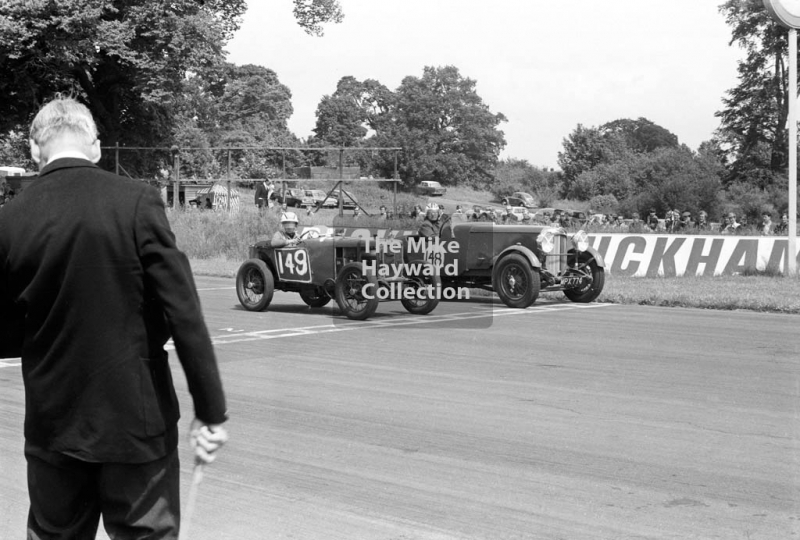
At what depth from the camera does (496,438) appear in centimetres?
629

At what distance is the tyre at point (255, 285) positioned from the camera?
47.3ft

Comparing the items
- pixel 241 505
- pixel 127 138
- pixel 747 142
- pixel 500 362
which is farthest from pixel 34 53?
pixel 747 142

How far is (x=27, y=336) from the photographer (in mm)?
2820

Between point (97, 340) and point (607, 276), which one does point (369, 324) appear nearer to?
point (607, 276)

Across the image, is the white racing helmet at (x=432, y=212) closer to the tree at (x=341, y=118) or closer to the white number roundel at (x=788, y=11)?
the white number roundel at (x=788, y=11)

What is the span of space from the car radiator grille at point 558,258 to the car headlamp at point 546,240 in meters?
0.23

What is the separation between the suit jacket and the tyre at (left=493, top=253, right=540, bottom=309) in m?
12.7

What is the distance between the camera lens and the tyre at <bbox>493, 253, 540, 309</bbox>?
15.2 metres

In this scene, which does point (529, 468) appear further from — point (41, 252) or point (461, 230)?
point (461, 230)

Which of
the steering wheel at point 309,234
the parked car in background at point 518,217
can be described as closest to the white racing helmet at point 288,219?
the steering wheel at point 309,234

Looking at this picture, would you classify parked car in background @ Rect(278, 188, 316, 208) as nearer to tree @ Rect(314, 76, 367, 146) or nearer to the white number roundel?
the white number roundel

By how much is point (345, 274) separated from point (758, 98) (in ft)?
160

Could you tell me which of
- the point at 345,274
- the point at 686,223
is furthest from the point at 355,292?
the point at 686,223

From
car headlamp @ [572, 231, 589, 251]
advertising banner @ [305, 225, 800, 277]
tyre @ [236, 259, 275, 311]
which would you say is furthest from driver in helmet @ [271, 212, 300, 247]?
advertising banner @ [305, 225, 800, 277]
